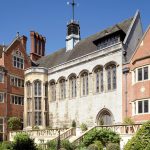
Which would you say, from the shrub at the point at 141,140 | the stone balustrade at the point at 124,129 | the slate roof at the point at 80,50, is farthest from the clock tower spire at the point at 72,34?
the shrub at the point at 141,140

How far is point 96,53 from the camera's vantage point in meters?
39.7

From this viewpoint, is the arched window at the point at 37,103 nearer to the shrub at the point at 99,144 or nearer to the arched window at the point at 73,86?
the arched window at the point at 73,86

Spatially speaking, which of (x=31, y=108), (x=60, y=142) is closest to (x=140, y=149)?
(x=60, y=142)

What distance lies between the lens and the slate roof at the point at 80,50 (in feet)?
136

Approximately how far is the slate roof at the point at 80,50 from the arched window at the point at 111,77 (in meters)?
4.15

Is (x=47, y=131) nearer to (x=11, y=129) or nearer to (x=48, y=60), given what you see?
(x=11, y=129)

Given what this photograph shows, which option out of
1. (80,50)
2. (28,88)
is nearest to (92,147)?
Result: (80,50)

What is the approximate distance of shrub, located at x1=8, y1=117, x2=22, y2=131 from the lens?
44844 millimetres

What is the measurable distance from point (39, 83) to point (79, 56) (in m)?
6.64

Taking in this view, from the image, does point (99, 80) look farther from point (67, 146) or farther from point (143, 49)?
point (67, 146)

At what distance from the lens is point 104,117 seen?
127 ft

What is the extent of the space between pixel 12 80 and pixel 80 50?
32.0 feet

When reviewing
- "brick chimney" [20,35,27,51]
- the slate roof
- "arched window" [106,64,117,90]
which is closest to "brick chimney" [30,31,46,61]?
the slate roof

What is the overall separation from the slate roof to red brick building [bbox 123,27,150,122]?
17.5 feet
